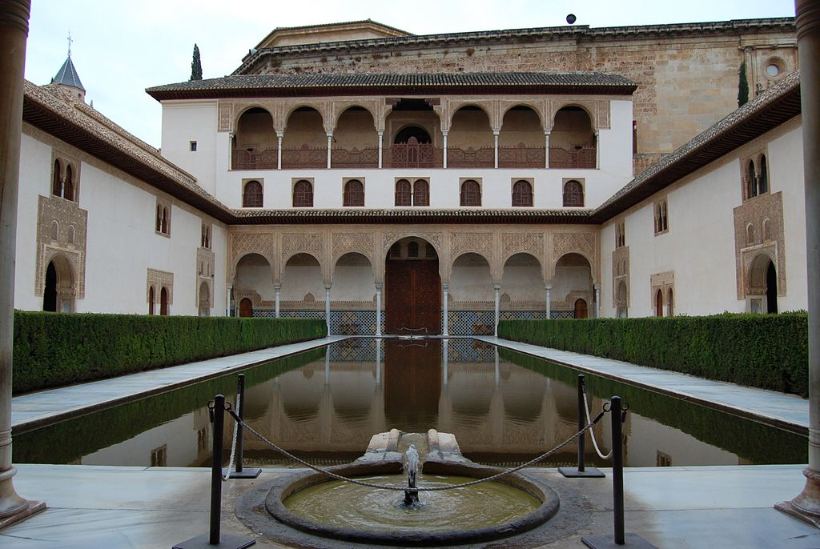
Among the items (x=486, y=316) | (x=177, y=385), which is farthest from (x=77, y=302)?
(x=486, y=316)

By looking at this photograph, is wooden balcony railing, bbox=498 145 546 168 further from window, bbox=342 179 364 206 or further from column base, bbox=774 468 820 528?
column base, bbox=774 468 820 528

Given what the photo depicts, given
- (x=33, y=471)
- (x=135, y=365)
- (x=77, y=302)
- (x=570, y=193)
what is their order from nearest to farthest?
(x=33, y=471)
(x=135, y=365)
(x=77, y=302)
(x=570, y=193)

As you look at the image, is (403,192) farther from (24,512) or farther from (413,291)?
(24,512)

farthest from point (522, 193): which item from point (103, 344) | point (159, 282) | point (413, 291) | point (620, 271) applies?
point (103, 344)

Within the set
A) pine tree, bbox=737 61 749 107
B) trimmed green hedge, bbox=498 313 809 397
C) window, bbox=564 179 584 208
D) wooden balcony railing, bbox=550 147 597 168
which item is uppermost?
pine tree, bbox=737 61 749 107

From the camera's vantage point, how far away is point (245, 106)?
25.9 metres

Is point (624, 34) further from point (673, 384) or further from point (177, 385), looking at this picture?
point (177, 385)

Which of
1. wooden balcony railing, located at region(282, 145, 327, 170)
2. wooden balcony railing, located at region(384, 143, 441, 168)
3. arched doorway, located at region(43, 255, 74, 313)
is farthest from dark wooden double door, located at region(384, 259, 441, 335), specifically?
arched doorway, located at region(43, 255, 74, 313)

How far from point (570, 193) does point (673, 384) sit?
670 inches

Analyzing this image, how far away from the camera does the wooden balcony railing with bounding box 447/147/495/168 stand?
87.1 ft

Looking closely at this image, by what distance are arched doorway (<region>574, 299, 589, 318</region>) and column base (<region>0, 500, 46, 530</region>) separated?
82.6 feet

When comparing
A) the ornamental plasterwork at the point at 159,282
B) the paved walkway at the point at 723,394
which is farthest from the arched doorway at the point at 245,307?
the paved walkway at the point at 723,394

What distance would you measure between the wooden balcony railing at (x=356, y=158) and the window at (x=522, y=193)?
5.45 metres

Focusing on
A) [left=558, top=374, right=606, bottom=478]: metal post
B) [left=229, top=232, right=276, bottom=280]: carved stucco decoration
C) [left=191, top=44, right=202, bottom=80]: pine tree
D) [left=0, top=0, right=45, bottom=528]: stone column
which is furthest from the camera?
[left=191, top=44, right=202, bottom=80]: pine tree
